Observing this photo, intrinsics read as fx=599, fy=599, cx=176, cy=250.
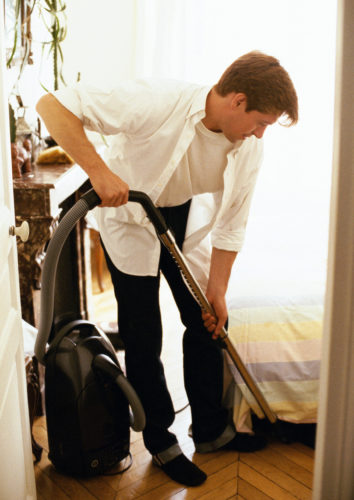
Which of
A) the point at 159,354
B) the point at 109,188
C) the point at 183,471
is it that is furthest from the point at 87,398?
the point at 109,188

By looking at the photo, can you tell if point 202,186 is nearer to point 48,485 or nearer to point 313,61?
point 48,485

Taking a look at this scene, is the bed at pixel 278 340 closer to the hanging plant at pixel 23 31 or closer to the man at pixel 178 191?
the man at pixel 178 191

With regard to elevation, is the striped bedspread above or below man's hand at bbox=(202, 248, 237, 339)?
below

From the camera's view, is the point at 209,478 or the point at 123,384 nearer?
the point at 123,384

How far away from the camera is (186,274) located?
1.72m

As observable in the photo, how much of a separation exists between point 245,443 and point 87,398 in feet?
1.90

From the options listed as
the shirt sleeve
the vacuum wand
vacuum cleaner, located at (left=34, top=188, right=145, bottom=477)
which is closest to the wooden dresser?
vacuum cleaner, located at (left=34, top=188, right=145, bottom=477)

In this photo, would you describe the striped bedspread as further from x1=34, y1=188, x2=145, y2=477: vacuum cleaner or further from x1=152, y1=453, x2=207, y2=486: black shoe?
x1=34, y1=188, x2=145, y2=477: vacuum cleaner

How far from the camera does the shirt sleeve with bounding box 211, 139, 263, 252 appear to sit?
1.72 m

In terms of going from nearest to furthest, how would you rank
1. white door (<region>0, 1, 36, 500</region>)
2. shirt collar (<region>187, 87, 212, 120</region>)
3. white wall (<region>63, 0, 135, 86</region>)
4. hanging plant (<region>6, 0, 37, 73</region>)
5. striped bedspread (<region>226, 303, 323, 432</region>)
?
white door (<region>0, 1, 36, 500</region>) < shirt collar (<region>187, 87, 212, 120</region>) < striped bedspread (<region>226, 303, 323, 432</region>) < hanging plant (<region>6, 0, 37, 73</region>) < white wall (<region>63, 0, 135, 86</region>)

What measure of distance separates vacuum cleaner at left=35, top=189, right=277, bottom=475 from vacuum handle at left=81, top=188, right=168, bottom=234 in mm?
20

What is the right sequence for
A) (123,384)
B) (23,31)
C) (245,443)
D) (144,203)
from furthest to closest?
(23,31) < (245,443) < (123,384) < (144,203)

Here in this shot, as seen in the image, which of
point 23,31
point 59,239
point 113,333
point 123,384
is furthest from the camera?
point 113,333

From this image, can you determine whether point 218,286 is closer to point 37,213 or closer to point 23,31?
point 37,213
